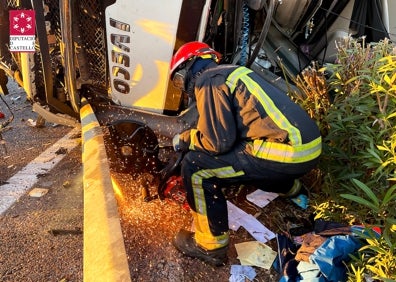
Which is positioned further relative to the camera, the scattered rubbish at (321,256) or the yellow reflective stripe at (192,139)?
the yellow reflective stripe at (192,139)

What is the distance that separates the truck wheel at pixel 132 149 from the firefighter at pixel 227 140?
2.73 ft

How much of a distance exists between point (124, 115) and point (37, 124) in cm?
213

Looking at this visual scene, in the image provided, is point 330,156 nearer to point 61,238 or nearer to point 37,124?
point 61,238

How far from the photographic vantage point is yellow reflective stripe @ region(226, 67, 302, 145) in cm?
231

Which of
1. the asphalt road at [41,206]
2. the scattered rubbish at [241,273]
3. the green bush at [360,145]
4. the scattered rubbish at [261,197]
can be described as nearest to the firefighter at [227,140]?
the scattered rubbish at [241,273]

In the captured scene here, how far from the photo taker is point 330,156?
2.72m

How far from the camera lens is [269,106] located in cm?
233

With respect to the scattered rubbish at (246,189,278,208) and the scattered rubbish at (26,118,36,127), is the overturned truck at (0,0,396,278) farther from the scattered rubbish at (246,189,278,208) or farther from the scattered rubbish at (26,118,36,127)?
the scattered rubbish at (26,118,36,127)

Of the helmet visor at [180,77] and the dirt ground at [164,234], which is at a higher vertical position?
the helmet visor at [180,77]

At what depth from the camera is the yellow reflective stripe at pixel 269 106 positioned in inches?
91.1

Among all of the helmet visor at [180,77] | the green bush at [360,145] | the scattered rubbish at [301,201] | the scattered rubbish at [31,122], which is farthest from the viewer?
the scattered rubbish at [31,122]

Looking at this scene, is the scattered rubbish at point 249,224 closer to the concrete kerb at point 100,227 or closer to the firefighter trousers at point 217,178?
the firefighter trousers at point 217,178

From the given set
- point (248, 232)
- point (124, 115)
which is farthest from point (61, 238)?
point (248, 232)

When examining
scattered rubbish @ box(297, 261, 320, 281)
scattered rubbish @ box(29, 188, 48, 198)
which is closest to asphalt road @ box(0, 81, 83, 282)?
scattered rubbish @ box(29, 188, 48, 198)
